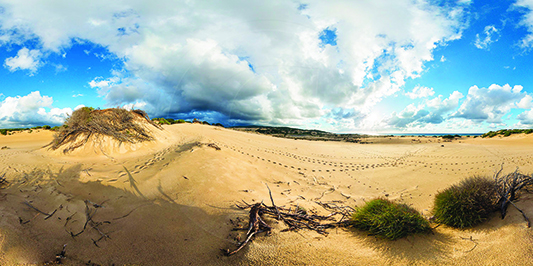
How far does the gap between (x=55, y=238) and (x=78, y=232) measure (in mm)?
251

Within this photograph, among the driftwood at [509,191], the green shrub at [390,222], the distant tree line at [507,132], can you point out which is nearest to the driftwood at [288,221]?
the green shrub at [390,222]

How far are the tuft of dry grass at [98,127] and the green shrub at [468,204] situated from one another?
1016cm

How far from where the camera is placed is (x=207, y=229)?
3.23 m

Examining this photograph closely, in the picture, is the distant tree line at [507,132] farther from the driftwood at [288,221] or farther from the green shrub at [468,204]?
the driftwood at [288,221]

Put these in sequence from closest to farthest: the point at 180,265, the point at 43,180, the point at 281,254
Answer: the point at 180,265 → the point at 281,254 → the point at 43,180

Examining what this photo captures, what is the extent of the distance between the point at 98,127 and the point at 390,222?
10.4 meters

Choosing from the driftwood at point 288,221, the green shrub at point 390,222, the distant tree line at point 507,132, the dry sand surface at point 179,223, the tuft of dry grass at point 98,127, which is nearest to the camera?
the dry sand surface at point 179,223

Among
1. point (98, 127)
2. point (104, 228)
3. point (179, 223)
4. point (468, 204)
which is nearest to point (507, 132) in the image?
point (468, 204)

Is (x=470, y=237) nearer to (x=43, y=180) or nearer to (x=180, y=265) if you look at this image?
(x=180, y=265)

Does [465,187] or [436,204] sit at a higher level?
[465,187]

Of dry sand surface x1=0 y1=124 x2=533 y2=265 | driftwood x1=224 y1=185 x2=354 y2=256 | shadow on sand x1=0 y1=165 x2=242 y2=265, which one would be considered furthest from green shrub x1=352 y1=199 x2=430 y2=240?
shadow on sand x1=0 y1=165 x2=242 y2=265

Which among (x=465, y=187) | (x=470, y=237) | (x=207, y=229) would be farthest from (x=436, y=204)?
(x=207, y=229)

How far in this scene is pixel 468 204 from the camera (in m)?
3.17

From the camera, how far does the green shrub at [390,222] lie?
2.96 meters
